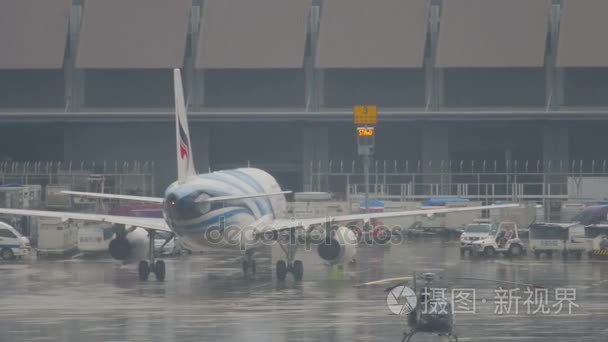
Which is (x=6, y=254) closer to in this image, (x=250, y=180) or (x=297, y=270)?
(x=250, y=180)

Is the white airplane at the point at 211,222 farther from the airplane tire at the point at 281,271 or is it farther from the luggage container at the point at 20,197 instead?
the luggage container at the point at 20,197

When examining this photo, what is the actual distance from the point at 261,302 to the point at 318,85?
191 ft

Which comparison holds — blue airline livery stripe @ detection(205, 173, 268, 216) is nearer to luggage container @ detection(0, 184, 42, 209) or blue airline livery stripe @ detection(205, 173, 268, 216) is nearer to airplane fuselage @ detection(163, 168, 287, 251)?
airplane fuselage @ detection(163, 168, 287, 251)

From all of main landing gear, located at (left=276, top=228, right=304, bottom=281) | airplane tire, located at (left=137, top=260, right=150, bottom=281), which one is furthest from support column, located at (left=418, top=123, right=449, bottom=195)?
airplane tire, located at (left=137, top=260, right=150, bottom=281)

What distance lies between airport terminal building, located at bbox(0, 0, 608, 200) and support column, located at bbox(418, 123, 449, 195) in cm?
10

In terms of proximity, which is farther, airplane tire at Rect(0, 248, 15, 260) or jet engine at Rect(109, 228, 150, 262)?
airplane tire at Rect(0, 248, 15, 260)

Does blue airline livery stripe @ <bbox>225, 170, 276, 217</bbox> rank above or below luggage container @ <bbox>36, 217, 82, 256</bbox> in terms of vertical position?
above

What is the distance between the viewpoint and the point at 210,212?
52.2m

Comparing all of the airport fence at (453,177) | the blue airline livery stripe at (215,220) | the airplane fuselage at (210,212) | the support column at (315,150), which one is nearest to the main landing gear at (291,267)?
the airplane fuselage at (210,212)

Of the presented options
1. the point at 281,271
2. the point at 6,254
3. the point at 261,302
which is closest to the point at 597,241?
the point at 281,271

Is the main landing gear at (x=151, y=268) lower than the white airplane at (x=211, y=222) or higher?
lower

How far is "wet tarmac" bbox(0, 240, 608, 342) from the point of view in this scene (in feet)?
121

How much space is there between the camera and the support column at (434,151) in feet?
339

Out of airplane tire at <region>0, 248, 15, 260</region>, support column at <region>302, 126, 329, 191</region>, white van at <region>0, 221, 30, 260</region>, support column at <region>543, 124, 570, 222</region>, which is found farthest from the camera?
support column at <region>302, 126, 329, 191</region>
